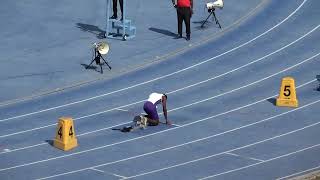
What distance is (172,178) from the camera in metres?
18.9

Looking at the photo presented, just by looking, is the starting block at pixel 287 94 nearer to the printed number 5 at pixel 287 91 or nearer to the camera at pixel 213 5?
the printed number 5 at pixel 287 91

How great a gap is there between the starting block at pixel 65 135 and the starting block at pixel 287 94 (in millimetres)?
6118

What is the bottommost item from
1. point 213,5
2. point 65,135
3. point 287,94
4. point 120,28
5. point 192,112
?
Result: point 65,135

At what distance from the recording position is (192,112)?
23.3 metres

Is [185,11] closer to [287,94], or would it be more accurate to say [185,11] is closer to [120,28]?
[120,28]

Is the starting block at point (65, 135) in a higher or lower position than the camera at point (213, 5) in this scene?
lower

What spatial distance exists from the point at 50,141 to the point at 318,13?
14.2 m

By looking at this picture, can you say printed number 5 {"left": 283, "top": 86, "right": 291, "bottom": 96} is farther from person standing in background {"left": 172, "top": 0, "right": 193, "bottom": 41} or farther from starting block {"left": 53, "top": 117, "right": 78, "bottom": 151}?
person standing in background {"left": 172, "top": 0, "right": 193, "bottom": 41}

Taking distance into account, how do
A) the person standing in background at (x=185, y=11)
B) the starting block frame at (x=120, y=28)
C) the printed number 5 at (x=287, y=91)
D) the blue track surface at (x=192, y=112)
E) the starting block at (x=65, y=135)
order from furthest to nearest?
the starting block frame at (x=120, y=28) < the person standing in background at (x=185, y=11) < the printed number 5 at (x=287, y=91) < the starting block at (x=65, y=135) < the blue track surface at (x=192, y=112)

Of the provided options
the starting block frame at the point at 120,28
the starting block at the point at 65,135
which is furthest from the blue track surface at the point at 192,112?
the starting block frame at the point at 120,28

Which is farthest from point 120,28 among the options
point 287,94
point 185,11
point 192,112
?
point 287,94

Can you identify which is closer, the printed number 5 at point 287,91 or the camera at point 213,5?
the printed number 5 at point 287,91

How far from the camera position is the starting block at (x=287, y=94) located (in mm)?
23312

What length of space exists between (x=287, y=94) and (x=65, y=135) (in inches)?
260
